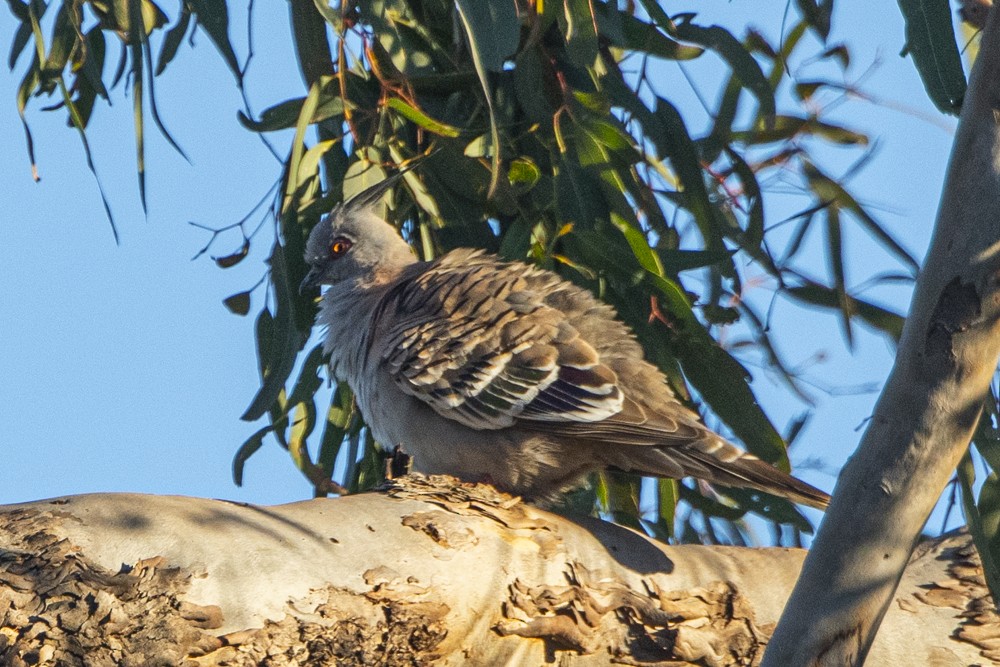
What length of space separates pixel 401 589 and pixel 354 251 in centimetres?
214

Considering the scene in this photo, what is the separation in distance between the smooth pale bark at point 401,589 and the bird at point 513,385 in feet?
1.63

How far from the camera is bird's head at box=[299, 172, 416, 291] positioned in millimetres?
4035

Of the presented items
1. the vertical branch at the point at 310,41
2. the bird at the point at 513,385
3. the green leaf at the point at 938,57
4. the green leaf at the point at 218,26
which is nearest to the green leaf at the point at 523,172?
the bird at the point at 513,385

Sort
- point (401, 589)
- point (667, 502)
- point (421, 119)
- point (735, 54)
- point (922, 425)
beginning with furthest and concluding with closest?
point (667, 502), point (735, 54), point (421, 119), point (401, 589), point (922, 425)

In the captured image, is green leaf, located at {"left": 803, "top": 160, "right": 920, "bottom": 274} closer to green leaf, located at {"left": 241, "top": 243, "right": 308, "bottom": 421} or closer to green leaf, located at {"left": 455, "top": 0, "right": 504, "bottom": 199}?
green leaf, located at {"left": 455, "top": 0, "right": 504, "bottom": 199}

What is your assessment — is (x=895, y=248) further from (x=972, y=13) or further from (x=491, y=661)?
(x=491, y=661)

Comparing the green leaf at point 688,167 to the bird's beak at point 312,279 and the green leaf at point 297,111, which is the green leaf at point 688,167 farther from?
the bird's beak at point 312,279

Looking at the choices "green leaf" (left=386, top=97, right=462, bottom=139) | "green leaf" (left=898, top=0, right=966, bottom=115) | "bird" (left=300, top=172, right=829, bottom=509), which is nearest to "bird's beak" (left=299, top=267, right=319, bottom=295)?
"bird" (left=300, top=172, right=829, bottom=509)

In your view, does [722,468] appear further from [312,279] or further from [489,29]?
[312,279]

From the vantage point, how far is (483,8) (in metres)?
2.24

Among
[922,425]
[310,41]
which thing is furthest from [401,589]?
[310,41]

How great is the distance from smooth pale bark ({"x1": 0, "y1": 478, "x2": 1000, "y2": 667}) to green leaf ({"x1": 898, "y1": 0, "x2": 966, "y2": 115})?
3.38 ft

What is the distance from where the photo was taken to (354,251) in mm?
4176

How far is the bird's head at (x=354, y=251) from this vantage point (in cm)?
404
